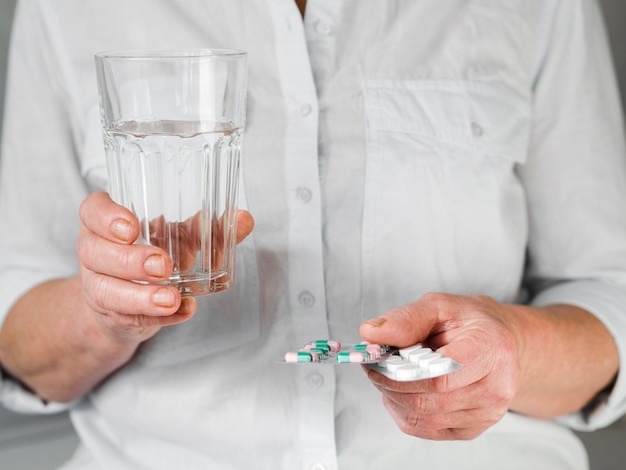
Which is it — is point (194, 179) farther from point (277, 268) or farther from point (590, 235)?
point (590, 235)

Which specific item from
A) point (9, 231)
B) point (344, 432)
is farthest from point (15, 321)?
point (344, 432)

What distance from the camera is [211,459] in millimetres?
883

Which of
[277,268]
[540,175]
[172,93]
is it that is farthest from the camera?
[540,175]

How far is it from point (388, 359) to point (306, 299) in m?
0.26

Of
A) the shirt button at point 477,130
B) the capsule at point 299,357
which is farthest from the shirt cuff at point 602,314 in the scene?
the capsule at point 299,357

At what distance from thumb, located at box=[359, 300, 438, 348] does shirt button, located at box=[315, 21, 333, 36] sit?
1.11ft

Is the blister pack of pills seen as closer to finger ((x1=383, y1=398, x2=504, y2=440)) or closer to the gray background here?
finger ((x1=383, y1=398, x2=504, y2=440))

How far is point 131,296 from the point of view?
617 mm

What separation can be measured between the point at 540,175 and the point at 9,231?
2.02ft

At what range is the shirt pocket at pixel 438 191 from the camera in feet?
2.86

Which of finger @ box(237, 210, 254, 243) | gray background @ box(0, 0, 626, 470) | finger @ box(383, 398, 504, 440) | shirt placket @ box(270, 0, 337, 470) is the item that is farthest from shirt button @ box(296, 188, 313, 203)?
gray background @ box(0, 0, 626, 470)

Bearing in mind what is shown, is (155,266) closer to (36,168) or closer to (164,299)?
(164,299)

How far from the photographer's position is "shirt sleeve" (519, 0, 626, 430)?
959 mm

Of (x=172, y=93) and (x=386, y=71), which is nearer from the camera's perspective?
(x=172, y=93)
